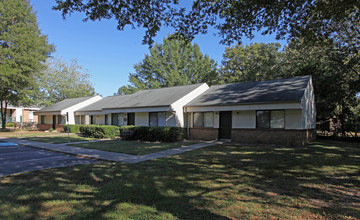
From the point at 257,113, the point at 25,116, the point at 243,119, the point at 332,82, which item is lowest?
the point at 25,116

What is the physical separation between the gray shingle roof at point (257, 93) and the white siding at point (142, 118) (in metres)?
4.51

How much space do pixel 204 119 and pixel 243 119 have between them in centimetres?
344

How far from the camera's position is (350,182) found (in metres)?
5.74

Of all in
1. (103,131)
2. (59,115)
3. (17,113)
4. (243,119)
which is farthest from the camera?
(17,113)

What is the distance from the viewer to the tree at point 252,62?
31391 mm

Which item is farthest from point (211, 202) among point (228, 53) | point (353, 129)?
point (228, 53)

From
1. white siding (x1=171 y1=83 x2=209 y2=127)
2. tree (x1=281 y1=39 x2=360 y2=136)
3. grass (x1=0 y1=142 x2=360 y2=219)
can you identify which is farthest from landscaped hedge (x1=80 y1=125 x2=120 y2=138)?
tree (x1=281 y1=39 x2=360 y2=136)

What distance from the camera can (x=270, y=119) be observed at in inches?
561

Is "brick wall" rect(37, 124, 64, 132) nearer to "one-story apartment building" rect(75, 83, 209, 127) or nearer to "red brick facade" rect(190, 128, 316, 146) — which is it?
"one-story apartment building" rect(75, 83, 209, 127)

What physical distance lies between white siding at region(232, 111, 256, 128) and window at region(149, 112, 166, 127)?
631cm

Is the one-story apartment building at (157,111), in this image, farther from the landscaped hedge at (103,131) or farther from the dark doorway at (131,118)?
the landscaped hedge at (103,131)

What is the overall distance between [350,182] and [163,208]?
5.25 meters

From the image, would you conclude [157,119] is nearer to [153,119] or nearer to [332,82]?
[153,119]

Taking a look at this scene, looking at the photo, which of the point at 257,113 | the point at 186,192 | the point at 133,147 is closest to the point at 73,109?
the point at 133,147
